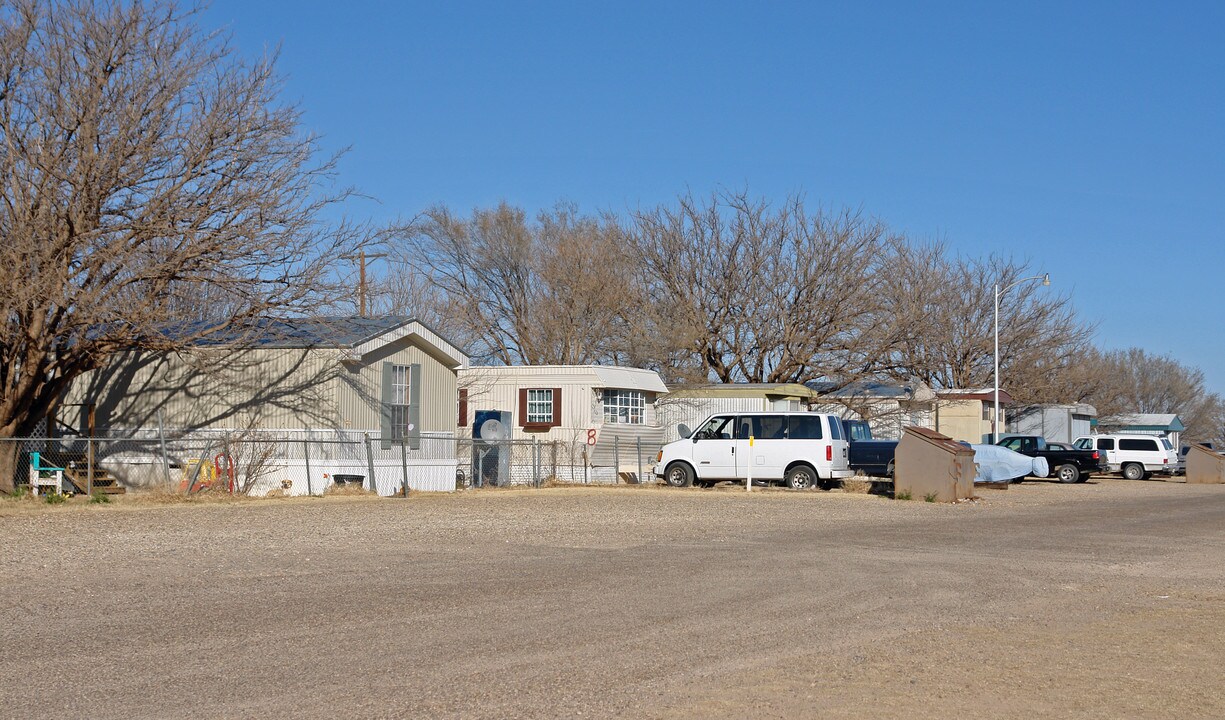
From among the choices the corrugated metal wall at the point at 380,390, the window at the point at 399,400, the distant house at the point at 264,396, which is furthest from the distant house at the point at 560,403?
the distant house at the point at 264,396

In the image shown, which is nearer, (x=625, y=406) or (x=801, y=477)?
(x=801, y=477)

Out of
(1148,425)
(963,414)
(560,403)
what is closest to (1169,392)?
(1148,425)

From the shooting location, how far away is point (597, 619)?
966cm

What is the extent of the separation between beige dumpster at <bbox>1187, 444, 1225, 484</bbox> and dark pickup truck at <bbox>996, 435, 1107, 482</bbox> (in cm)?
267

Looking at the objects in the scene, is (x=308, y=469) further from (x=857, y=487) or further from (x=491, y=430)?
(x=857, y=487)

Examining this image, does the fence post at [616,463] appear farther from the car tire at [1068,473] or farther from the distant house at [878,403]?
the car tire at [1068,473]

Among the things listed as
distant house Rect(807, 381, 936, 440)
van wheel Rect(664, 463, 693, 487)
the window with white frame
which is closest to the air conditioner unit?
the window with white frame

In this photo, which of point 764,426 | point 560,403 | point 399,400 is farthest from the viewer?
point 560,403

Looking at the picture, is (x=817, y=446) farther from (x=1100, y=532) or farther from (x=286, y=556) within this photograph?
(x=286, y=556)

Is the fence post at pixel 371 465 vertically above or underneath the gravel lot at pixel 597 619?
above

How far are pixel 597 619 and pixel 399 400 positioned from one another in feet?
63.0

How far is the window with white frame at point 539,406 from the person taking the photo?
35.6 metres

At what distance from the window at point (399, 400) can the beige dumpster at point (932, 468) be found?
428 inches

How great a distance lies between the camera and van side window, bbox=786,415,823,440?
28.7 meters
